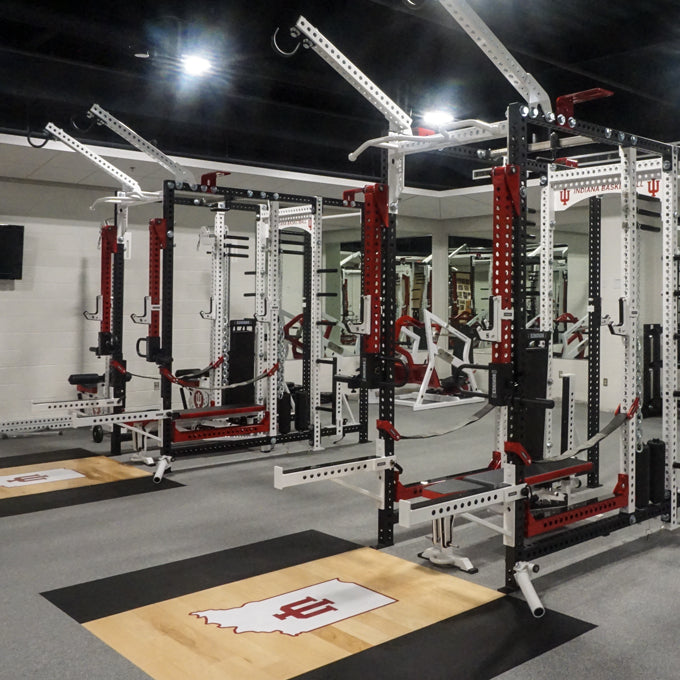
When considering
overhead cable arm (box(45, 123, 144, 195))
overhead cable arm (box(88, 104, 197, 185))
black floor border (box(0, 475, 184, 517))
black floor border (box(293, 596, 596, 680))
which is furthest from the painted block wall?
black floor border (box(293, 596, 596, 680))

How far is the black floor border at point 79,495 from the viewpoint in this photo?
5.25m

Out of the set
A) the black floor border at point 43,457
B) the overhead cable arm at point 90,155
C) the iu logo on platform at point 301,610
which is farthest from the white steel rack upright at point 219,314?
the iu logo on platform at point 301,610

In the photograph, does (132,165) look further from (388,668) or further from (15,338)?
(388,668)

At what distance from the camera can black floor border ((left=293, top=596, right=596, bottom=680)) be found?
112 inches

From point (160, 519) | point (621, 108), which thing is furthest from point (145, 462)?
point (621, 108)

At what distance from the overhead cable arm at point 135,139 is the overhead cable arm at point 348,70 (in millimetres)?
2294

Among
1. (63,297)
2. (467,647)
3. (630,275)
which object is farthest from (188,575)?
(63,297)

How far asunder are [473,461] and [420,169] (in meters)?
4.88

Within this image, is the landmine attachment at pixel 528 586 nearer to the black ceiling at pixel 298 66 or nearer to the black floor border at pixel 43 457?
the black ceiling at pixel 298 66

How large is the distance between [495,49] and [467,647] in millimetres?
2709

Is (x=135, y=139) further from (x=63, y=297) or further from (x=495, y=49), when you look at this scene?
(x=495, y=49)

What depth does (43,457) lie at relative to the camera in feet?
22.6

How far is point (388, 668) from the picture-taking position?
→ 9.48ft

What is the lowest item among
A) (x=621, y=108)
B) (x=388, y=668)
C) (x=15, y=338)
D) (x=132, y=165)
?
(x=388, y=668)
